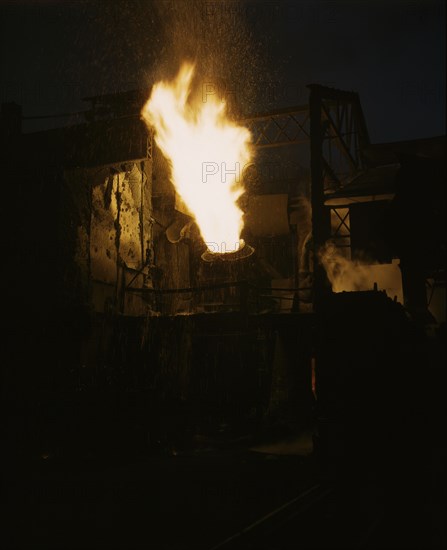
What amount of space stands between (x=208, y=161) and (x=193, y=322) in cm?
897

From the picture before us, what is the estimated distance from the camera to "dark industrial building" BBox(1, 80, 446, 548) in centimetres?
806

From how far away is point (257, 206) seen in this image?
71.8 ft

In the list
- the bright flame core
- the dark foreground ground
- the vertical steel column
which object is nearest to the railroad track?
the dark foreground ground

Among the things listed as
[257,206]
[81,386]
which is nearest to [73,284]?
[81,386]

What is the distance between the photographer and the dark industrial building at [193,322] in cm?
806

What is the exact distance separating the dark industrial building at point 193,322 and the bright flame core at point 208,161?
0.79 metres

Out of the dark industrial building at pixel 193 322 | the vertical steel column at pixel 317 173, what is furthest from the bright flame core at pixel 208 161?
the vertical steel column at pixel 317 173

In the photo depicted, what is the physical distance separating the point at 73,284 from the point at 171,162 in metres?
8.04

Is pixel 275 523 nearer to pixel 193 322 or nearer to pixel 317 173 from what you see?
pixel 193 322

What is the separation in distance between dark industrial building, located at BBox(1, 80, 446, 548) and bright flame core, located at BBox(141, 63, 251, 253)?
0.79 m

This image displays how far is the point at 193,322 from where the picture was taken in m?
13.5

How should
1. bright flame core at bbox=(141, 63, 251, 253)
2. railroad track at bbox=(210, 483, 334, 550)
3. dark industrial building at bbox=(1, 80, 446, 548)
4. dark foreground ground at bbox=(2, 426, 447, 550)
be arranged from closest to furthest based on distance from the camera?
railroad track at bbox=(210, 483, 334, 550)
dark foreground ground at bbox=(2, 426, 447, 550)
dark industrial building at bbox=(1, 80, 446, 548)
bright flame core at bbox=(141, 63, 251, 253)

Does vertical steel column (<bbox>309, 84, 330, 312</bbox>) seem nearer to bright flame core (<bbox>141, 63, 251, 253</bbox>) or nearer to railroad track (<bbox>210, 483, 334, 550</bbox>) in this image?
bright flame core (<bbox>141, 63, 251, 253</bbox>)

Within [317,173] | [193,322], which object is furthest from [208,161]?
[193,322]
